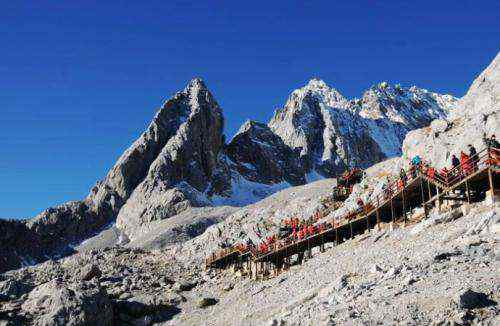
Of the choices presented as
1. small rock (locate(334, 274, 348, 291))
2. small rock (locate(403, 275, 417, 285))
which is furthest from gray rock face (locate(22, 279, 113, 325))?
small rock (locate(403, 275, 417, 285))

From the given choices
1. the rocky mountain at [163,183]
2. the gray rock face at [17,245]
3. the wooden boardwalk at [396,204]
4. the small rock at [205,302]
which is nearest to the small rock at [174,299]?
the small rock at [205,302]

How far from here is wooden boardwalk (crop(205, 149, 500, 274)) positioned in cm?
3011

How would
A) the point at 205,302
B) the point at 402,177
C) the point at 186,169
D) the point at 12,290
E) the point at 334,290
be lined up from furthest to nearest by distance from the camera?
the point at 186,169, the point at 12,290, the point at 205,302, the point at 402,177, the point at 334,290

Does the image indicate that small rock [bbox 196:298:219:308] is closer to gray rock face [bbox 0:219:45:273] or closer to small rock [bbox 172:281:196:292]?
small rock [bbox 172:281:196:292]

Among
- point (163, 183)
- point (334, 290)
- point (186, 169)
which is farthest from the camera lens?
point (186, 169)

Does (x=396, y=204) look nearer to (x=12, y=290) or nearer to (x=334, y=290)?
(x=334, y=290)

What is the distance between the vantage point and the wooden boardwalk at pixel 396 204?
30.1 meters

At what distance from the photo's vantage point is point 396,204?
39156 millimetres

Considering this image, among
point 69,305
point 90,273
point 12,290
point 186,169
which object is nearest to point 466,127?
point 69,305

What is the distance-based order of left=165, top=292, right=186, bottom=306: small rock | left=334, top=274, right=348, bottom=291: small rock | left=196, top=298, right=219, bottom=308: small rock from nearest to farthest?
left=334, top=274, right=348, bottom=291: small rock
left=196, top=298, right=219, bottom=308: small rock
left=165, top=292, right=186, bottom=306: small rock

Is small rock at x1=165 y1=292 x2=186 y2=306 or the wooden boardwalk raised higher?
the wooden boardwalk

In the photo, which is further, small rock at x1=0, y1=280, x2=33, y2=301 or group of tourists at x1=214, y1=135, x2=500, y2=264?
small rock at x1=0, y1=280, x2=33, y2=301

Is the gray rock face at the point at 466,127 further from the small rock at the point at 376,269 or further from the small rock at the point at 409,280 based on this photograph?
the small rock at the point at 409,280

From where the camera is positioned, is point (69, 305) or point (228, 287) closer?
point (69, 305)
